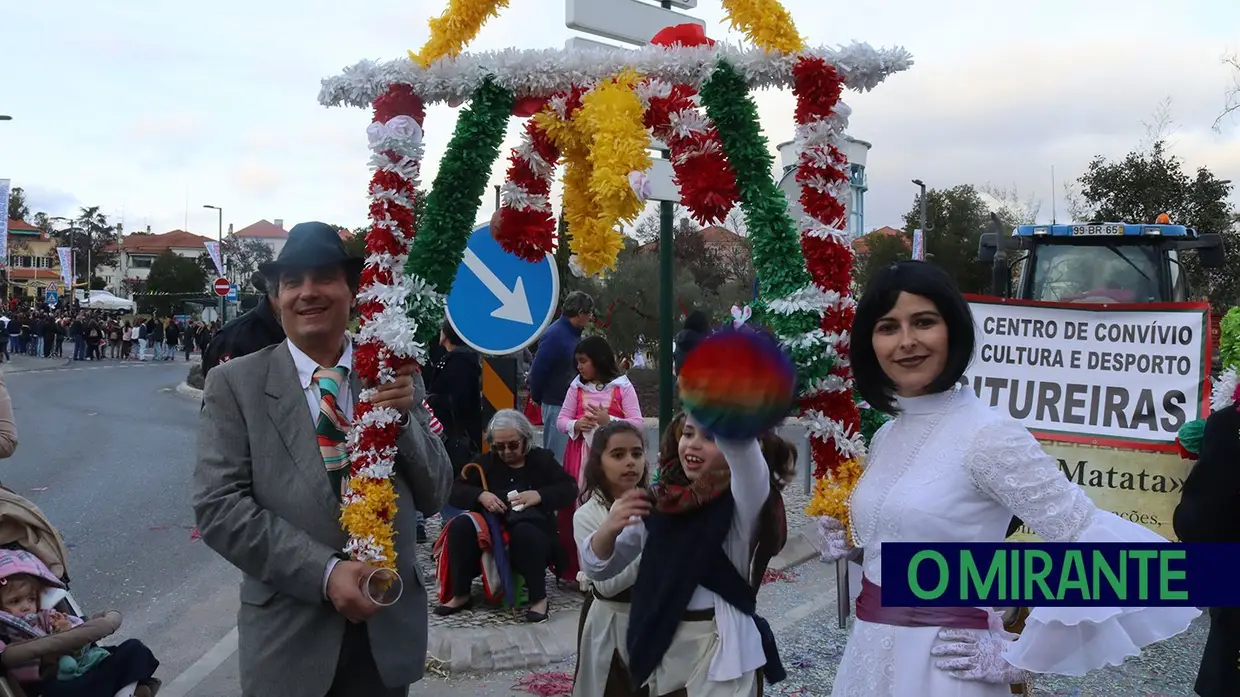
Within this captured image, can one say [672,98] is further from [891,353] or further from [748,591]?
[748,591]

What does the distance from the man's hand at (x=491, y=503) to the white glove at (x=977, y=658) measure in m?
4.06

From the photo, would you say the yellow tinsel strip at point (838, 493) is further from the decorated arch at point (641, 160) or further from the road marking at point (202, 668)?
the road marking at point (202, 668)

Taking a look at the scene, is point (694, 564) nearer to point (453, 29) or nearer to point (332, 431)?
point (332, 431)

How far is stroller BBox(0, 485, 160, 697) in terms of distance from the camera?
145 inches

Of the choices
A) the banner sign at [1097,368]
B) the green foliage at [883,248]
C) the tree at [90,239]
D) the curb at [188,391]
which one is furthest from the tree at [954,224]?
the tree at [90,239]

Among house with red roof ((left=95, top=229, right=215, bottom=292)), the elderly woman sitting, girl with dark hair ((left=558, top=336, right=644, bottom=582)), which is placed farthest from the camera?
house with red roof ((left=95, top=229, right=215, bottom=292))

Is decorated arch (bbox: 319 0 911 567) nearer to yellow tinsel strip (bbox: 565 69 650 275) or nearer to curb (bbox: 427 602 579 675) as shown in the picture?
yellow tinsel strip (bbox: 565 69 650 275)

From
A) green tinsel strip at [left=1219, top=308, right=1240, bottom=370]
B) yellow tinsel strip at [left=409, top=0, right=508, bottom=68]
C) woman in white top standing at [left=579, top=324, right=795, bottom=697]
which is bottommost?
woman in white top standing at [left=579, top=324, right=795, bottom=697]

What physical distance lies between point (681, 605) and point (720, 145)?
1.38m

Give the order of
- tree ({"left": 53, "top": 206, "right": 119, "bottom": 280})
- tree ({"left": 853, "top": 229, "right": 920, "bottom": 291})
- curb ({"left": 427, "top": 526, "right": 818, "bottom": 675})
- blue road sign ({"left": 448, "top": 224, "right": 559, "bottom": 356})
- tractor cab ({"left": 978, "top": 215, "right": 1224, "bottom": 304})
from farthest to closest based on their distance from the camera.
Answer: tree ({"left": 53, "top": 206, "right": 119, "bottom": 280}) < tree ({"left": 853, "top": 229, "right": 920, "bottom": 291}) < tractor cab ({"left": 978, "top": 215, "right": 1224, "bottom": 304}) < blue road sign ({"left": 448, "top": 224, "right": 559, "bottom": 356}) < curb ({"left": 427, "top": 526, "right": 818, "bottom": 675})

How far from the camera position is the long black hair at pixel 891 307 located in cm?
239

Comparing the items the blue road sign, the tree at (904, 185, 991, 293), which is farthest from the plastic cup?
the tree at (904, 185, 991, 293)

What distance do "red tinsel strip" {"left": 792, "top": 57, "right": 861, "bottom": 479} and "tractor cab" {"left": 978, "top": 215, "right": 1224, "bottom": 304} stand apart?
7120 mm

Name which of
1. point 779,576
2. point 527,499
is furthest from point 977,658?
point 779,576
